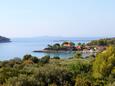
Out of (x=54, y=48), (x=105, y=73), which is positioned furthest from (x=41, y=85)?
(x=54, y=48)

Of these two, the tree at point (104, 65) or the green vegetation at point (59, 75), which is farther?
the tree at point (104, 65)

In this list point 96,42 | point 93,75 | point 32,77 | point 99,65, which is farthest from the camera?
point 96,42

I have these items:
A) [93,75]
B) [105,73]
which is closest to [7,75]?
[93,75]

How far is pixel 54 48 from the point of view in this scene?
87.0m

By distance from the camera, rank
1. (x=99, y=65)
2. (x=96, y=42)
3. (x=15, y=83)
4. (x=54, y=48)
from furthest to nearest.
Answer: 1. (x=96, y=42)
2. (x=54, y=48)
3. (x=99, y=65)
4. (x=15, y=83)

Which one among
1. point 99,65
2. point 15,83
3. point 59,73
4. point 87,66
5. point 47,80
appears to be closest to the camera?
point 15,83

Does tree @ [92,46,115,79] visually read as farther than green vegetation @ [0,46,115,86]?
Yes

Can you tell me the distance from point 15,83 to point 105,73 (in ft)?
28.8

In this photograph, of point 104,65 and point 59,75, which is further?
point 104,65

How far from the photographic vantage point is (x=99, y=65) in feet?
67.1

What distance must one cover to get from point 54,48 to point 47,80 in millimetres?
72181

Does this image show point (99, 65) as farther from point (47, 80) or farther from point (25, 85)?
point (25, 85)

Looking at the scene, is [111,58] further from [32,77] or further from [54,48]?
[54,48]

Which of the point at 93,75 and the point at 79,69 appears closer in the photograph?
the point at 93,75
